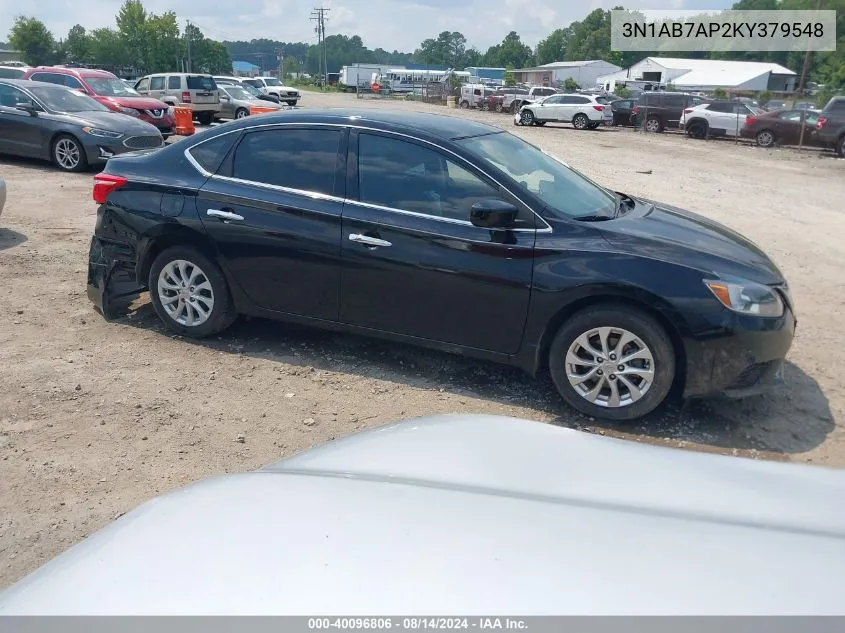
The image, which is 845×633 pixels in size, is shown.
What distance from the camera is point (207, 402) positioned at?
465cm

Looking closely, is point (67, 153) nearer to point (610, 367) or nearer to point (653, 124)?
point (610, 367)

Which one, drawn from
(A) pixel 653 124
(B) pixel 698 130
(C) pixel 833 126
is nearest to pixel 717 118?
(B) pixel 698 130

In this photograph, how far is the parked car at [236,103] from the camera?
991 inches

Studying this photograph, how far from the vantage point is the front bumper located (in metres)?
4.15

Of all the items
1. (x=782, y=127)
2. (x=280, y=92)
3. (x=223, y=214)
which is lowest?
(x=223, y=214)

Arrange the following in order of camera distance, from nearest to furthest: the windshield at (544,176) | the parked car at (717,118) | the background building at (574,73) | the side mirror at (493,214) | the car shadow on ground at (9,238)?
the side mirror at (493,214) < the windshield at (544,176) < the car shadow on ground at (9,238) < the parked car at (717,118) < the background building at (574,73)

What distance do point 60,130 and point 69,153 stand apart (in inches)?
→ 16.5

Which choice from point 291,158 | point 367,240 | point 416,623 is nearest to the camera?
point 416,623

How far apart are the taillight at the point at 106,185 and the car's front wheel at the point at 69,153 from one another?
27.2ft

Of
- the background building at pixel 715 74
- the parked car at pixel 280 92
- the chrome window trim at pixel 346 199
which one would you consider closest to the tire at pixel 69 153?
the chrome window trim at pixel 346 199

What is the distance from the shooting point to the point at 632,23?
108 ft

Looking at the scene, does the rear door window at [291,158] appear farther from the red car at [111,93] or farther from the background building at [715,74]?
the background building at [715,74]

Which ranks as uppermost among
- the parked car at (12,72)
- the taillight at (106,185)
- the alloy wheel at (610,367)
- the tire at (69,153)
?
the parked car at (12,72)

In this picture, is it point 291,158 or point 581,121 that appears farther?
point 581,121
